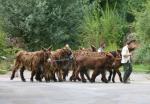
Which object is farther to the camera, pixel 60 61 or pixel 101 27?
pixel 101 27

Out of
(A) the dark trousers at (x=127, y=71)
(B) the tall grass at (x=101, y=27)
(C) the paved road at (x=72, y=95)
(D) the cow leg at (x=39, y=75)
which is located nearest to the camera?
(C) the paved road at (x=72, y=95)

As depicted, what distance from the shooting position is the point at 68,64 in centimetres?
2855

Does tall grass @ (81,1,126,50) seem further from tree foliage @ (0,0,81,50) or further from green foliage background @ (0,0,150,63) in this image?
tree foliage @ (0,0,81,50)

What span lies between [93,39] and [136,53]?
9.07 meters

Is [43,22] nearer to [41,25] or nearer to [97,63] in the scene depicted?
[41,25]

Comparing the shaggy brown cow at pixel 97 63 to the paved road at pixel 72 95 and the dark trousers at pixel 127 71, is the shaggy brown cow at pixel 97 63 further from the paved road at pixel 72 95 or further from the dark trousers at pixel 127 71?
the paved road at pixel 72 95

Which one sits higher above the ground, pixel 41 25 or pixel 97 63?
pixel 41 25

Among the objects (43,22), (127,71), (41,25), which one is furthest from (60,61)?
(41,25)

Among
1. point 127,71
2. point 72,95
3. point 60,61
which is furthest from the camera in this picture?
point 60,61

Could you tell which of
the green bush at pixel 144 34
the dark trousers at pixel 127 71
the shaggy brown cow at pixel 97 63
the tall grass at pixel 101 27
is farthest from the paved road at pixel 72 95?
the tall grass at pixel 101 27

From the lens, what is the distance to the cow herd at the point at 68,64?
89.9 ft

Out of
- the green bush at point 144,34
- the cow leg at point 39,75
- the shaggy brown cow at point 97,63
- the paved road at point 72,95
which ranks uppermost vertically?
the green bush at point 144,34

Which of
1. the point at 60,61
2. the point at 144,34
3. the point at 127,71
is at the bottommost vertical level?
the point at 127,71

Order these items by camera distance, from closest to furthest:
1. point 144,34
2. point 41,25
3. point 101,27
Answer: point 144,34 < point 41,25 < point 101,27
